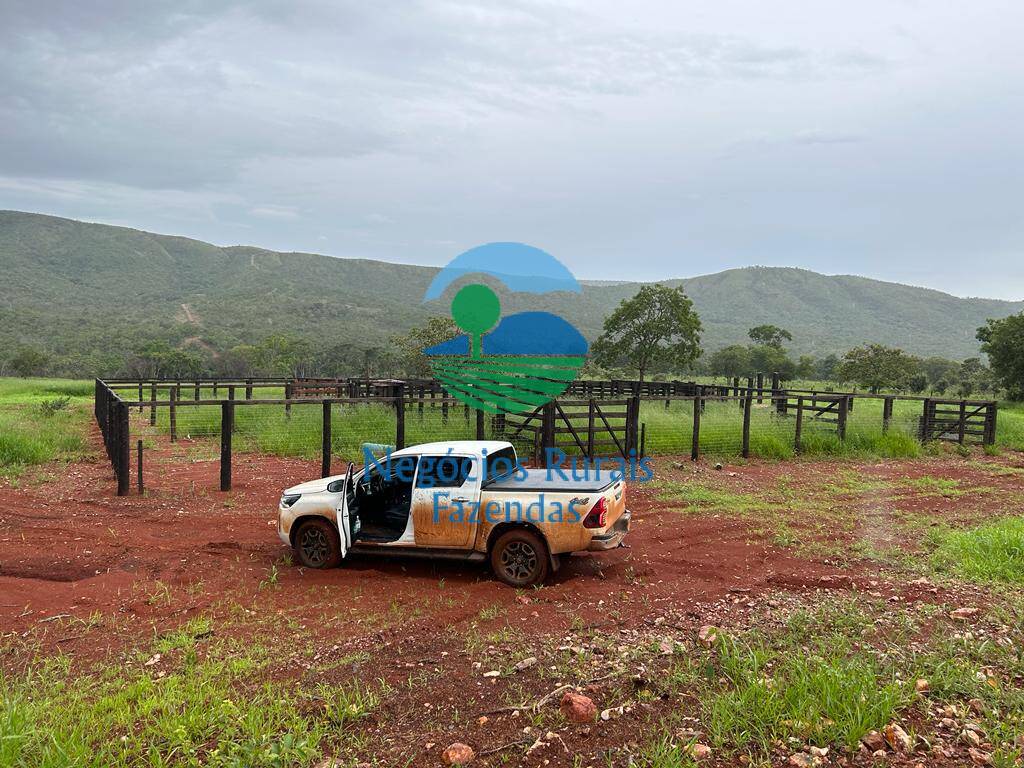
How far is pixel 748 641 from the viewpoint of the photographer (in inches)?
197

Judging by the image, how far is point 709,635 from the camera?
16.9 ft

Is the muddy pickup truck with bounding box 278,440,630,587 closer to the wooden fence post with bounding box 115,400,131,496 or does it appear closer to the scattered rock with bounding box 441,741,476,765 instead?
the scattered rock with bounding box 441,741,476,765

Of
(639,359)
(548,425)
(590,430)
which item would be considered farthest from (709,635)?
(639,359)

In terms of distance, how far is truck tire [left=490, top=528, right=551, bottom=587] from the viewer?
6.88m

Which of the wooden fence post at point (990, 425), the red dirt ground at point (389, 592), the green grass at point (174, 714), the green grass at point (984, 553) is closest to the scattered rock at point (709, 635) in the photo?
the red dirt ground at point (389, 592)

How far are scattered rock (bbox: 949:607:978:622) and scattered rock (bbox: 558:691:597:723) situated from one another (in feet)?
11.4

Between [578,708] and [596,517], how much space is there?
2805 millimetres

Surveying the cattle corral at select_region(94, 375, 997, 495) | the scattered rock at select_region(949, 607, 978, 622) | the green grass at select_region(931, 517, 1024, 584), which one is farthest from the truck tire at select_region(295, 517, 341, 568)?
the green grass at select_region(931, 517, 1024, 584)

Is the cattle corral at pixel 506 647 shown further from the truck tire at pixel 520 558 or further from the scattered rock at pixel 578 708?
the truck tire at pixel 520 558

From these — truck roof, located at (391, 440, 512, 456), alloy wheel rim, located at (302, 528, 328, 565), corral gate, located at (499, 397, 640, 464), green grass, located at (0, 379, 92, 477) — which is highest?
truck roof, located at (391, 440, 512, 456)

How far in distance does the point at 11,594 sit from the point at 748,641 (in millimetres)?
6715

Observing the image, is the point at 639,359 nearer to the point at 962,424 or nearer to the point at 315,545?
the point at 962,424

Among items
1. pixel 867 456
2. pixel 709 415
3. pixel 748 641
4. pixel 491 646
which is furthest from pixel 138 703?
pixel 709 415

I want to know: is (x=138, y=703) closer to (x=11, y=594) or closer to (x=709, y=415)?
(x=11, y=594)
